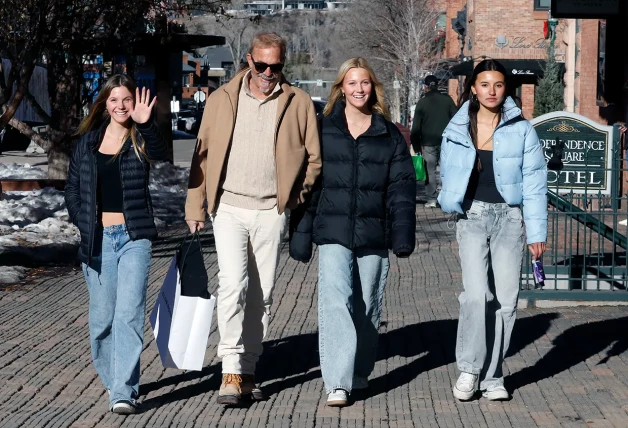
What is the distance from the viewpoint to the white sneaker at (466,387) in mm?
6402

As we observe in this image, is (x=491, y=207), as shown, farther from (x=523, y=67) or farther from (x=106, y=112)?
(x=523, y=67)

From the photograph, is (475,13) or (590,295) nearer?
(590,295)

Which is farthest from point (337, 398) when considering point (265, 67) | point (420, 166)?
point (420, 166)

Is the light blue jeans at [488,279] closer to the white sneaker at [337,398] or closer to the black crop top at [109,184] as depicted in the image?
the white sneaker at [337,398]

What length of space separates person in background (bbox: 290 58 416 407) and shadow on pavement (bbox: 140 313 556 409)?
0.50 meters

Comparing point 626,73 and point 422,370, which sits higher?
point 626,73

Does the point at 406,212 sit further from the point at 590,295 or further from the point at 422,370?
the point at 590,295

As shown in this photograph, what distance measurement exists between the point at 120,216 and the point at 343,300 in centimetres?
123

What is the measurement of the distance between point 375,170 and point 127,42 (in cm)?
1428

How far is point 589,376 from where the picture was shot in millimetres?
7051

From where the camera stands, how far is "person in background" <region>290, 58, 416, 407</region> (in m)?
6.25

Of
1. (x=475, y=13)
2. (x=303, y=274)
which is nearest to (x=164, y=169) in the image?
(x=303, y=274)

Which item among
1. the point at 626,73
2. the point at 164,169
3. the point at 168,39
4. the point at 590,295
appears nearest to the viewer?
the point at 590,295

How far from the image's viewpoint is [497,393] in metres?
6.41
